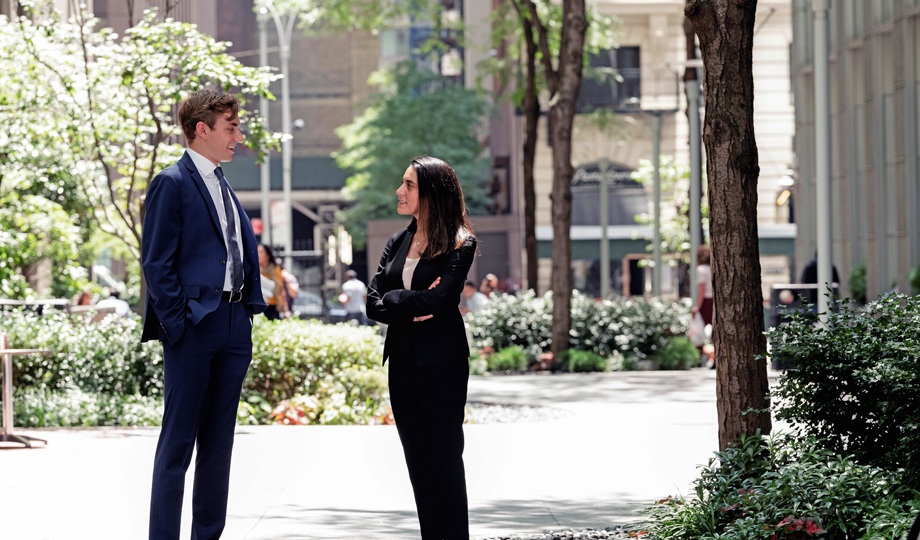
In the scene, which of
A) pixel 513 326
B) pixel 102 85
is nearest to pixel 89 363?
pixel 102 85

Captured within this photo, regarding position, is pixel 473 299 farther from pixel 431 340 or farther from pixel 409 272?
pixel 431 340

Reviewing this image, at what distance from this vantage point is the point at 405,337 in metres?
4.96

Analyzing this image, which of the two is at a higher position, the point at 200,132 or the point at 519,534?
the point at 200,132

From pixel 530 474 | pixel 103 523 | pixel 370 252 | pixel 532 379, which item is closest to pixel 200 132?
pixel 103 523

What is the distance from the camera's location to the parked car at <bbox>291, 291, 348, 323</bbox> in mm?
31698

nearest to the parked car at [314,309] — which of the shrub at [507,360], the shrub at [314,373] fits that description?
the shrub at [507,360]

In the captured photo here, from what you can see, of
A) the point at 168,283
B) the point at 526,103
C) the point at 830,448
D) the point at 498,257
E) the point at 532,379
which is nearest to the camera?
the point at 168,283

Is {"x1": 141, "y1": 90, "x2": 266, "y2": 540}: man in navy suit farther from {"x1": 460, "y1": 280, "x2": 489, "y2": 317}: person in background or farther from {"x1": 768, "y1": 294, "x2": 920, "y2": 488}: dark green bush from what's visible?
{"x1": 460, "y1": 280, "x2": 489, "y2": 317}: person in background

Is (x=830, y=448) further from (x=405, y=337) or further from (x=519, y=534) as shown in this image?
(x=405, y=337)

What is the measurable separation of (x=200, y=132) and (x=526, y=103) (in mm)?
17536

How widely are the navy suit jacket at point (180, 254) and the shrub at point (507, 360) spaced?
1276 cm

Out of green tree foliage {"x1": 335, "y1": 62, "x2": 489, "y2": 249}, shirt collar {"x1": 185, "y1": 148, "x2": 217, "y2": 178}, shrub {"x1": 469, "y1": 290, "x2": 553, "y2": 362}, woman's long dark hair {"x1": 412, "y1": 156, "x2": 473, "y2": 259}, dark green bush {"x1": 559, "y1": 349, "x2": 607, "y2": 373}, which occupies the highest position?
green tree foliage {"x1": 335, "y1": 62, "x2": 489, "y2": 249}

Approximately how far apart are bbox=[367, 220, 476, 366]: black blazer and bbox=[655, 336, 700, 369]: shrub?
519 inches

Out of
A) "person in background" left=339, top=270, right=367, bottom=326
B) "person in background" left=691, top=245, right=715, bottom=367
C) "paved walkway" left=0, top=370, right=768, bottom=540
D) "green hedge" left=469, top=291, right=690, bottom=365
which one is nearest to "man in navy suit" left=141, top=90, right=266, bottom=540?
"paved walkway" left=0, top=370, right=768, bottom=540
